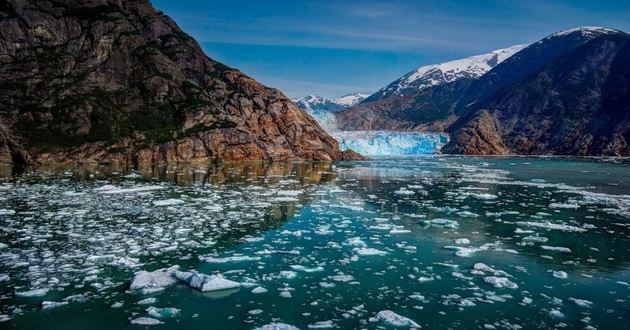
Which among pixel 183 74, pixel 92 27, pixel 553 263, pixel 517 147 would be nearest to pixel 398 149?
pixel 517 147

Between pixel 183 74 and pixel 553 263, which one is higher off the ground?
pixel 183 74

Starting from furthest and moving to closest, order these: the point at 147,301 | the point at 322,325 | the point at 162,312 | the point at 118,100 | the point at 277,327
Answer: the point at 118,100
the point at 147,301
the point at 162,312
the point at 322,325
the point at 277,327

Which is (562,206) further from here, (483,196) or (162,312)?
(162,312)

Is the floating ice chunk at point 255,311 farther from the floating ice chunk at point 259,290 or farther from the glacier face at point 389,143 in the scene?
the glacier face at point 389,143

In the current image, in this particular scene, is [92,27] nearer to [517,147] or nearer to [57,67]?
[57,67]

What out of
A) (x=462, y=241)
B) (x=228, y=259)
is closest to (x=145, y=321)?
(x=228, y=259)

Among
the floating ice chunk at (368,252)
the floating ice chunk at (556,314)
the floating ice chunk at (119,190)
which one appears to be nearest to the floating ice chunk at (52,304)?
the floating ice chunk at (368,252)
